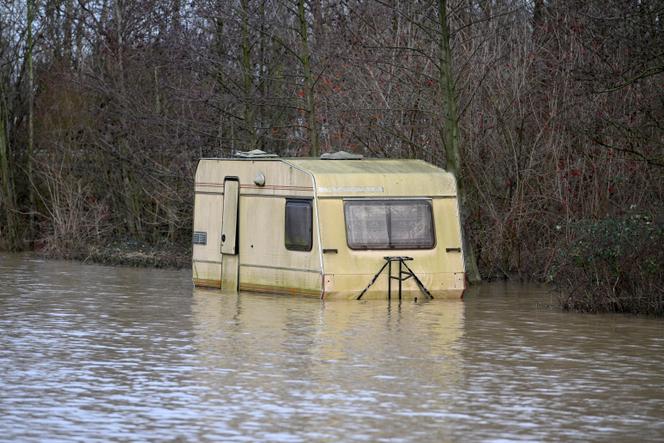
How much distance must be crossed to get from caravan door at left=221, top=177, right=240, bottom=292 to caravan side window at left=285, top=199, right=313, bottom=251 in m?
1.61

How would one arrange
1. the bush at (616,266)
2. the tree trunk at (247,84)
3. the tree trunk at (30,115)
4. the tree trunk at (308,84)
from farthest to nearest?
the tree trunk at (30,115)
the tree trunk at (247,84)
the tree trunk at (308,84)
the bush at (616,266)

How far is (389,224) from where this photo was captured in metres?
23.4

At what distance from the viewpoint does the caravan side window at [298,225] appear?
2309 cm

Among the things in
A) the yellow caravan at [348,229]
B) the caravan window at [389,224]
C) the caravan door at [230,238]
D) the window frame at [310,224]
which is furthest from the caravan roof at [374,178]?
the caravan door at [230,238]

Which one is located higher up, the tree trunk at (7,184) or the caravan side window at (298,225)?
the tree trunk at (7,184)

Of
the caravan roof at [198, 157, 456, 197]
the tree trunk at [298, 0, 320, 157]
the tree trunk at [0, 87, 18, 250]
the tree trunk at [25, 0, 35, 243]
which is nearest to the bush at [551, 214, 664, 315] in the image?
the caravan roof at [198, 157, 456, 197]

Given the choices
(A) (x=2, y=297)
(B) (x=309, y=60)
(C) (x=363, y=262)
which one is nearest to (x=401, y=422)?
(C) (x=363, y=262)

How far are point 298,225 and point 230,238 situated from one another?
2087mm

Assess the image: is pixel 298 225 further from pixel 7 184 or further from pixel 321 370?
pixel 7 184

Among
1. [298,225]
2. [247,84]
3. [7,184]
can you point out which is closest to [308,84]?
[247,84]

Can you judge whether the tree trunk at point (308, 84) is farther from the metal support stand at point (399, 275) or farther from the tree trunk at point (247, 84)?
the metal support stand at point (399, 275)

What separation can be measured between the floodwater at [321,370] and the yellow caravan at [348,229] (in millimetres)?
496

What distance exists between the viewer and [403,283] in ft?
75.7

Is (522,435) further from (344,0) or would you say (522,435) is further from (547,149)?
(344,0)
